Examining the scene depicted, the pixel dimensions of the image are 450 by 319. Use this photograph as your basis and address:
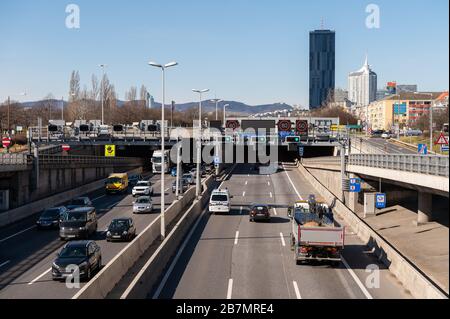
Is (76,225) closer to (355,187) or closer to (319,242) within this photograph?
(319,242)

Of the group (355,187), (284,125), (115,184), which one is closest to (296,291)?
(355,187)

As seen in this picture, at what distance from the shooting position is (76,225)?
3350 cm

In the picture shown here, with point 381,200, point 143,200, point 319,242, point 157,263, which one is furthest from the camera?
point 143,200

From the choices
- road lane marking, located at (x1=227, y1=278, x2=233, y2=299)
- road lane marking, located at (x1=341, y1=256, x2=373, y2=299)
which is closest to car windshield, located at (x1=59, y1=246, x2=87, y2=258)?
road lane marking, located at (x1=227, y1=278, x2=233, y2=299)

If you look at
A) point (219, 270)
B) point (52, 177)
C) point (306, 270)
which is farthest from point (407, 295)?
point (52, 177)

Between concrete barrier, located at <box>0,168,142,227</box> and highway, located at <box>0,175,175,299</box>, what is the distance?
31.4 inches

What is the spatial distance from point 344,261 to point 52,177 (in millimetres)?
34958

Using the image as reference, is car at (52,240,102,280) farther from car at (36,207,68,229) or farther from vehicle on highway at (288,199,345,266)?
car at (36,207,68,229)

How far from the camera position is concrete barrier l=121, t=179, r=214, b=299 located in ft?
60.7

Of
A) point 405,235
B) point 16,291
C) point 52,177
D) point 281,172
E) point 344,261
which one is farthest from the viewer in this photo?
point 281,172

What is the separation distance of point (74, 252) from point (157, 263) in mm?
3270

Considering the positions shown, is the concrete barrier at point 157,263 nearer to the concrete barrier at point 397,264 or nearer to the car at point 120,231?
the car at point 120,231

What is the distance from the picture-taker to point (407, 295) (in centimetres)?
2062
